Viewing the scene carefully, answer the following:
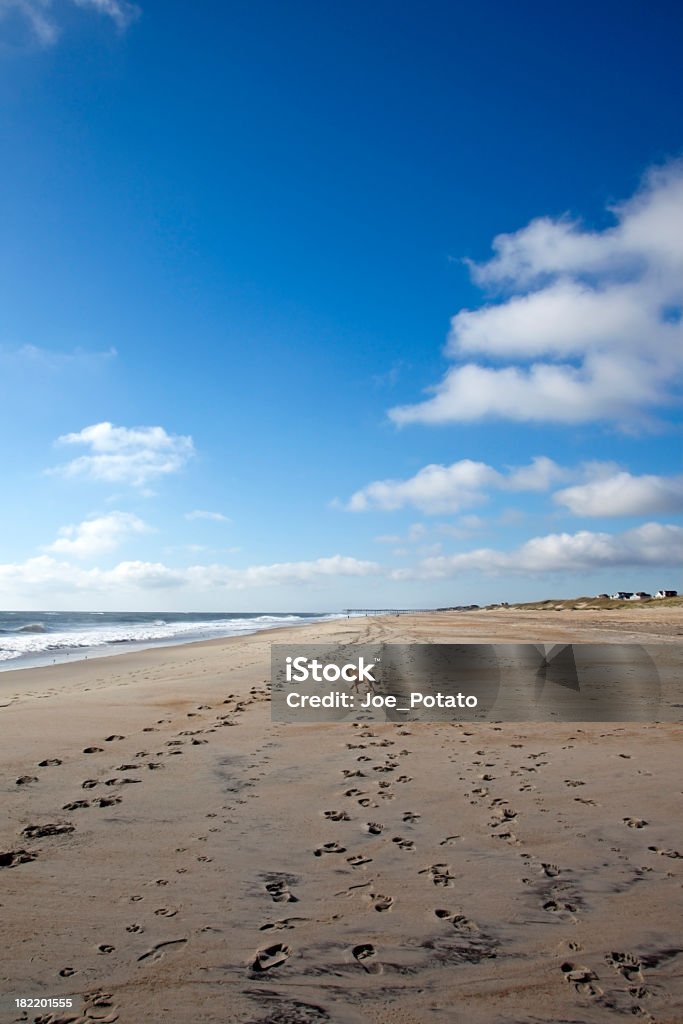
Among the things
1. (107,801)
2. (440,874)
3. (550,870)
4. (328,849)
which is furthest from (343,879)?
(107,801)

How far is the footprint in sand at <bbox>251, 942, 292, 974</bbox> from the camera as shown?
387 centimetres

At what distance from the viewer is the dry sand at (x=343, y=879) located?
365 centimetres

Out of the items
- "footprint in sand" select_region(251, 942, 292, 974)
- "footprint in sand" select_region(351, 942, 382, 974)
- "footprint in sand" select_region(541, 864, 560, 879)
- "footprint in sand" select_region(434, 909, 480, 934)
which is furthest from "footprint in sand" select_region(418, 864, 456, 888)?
"footprint in sand" select_region(251, 942, 292, 974)

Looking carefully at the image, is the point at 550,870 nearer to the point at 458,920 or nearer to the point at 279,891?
the point at 458,920

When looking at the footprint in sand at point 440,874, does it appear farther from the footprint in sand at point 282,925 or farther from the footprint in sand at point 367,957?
the footprint in sand at point 282,925

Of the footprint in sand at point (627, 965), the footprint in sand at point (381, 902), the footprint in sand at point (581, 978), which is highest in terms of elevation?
the footprint in sand at point (381, 902)

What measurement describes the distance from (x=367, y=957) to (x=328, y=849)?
5.78 feet

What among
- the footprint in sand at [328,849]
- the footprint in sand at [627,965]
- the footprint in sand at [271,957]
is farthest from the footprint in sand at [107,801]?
the footprint in sand at [627,965]

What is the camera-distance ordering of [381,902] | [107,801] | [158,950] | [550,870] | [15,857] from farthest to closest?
[107,801], [15,857], [550,870], [381,902], [158,950]

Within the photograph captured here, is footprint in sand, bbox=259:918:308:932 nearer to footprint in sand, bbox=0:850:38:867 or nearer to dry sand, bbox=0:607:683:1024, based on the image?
dry sand, bbox=0:607:683:1024

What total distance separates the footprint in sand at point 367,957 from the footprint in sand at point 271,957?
445 mm

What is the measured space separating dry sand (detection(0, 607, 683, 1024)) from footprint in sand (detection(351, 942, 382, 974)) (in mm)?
18

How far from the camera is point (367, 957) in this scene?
3.99m

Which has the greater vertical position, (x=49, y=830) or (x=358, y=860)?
(x=49, y=830)
